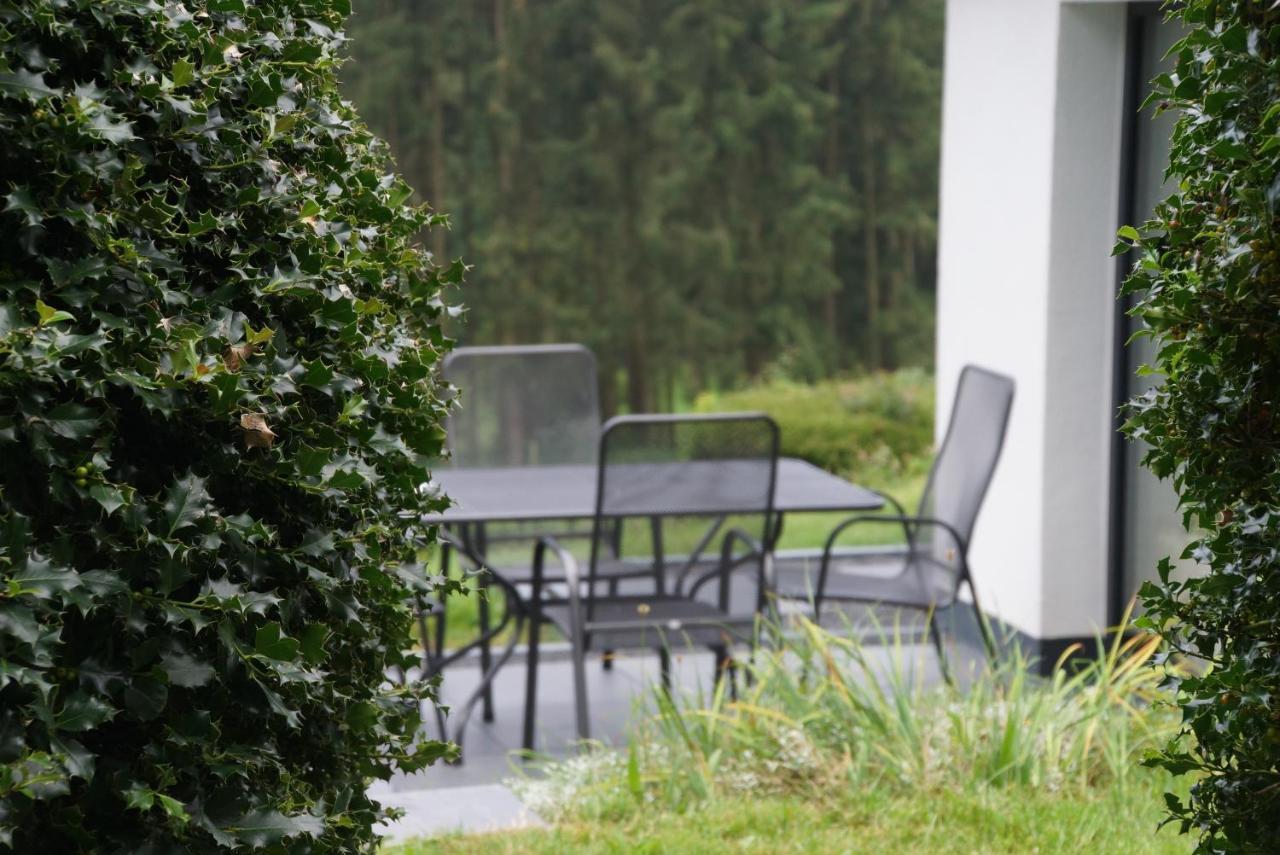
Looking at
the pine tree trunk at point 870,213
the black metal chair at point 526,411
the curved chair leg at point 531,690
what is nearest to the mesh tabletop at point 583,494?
the black metal chair at point 526,411

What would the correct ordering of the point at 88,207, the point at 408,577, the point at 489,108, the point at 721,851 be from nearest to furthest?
the point at 88,207, the point at 408,577, the point at 721,851, the point at 489,108

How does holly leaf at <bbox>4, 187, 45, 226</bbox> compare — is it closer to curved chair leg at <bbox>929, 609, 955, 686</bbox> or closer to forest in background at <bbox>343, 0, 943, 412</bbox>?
curved chair leg at <bbox>929, 609, 955, 686</bbox>

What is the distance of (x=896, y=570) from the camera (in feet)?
23.1

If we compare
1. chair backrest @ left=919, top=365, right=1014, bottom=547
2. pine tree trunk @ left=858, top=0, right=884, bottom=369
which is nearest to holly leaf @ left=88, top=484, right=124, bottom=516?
chair backrest @ left=919, top=365, right=1014, bottom=547

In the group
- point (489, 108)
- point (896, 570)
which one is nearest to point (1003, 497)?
point (896, 570)

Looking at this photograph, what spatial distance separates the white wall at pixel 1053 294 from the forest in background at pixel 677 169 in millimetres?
6862

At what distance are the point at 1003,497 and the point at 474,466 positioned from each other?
78.5 inches

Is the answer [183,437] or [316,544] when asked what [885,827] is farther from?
[183,437]

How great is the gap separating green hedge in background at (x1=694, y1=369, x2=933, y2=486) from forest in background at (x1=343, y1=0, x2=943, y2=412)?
123 cm

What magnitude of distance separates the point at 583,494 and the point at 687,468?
0.55 m

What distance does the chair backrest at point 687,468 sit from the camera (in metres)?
4.11

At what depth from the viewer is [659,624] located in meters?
4.16

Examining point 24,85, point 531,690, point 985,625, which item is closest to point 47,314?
point 24,85

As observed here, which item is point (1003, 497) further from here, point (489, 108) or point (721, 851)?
point (489, 108)
